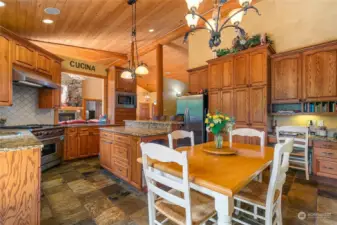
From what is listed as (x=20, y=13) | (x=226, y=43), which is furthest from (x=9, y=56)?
(x=226, y=43)

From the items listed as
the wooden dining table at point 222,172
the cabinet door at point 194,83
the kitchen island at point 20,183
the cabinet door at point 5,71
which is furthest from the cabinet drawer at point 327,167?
the cabinet door at point 5,71

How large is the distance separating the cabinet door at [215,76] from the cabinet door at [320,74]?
160cm

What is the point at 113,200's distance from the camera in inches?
93.4

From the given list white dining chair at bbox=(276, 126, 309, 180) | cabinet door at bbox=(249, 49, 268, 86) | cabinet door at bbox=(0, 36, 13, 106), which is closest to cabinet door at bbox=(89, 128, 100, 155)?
cabinet door at bbox=(0, 36, 13, 106)

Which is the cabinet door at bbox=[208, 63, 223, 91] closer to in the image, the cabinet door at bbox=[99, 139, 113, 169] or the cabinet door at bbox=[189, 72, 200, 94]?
the cabinet door at bbox=[189, 72, 200, 94]

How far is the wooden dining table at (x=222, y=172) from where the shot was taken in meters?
1.06

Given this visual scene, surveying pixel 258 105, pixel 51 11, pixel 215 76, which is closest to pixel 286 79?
pixel 258 105

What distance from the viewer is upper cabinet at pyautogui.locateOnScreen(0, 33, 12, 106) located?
8.92 feet

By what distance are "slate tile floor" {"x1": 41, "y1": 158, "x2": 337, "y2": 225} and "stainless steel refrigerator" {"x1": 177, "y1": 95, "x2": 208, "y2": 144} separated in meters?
1.66

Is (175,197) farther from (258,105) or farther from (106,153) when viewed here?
(258,105)

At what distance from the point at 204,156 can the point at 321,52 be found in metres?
3.10

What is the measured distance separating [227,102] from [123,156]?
2565 millimetres

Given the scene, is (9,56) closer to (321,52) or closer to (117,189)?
(117,189)

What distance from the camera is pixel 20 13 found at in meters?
3.24
